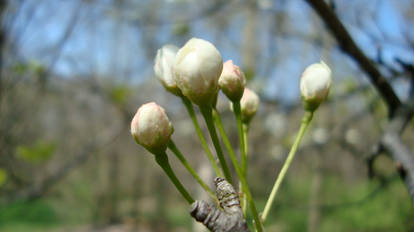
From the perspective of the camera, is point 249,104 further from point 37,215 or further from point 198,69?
point 37,215

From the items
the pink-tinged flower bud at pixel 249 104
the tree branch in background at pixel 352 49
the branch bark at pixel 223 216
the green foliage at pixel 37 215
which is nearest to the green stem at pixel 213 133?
the branch bark at pixel 223 216

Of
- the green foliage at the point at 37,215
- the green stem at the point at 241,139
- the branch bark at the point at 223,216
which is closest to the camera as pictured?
the branch bark at the point at 223,216

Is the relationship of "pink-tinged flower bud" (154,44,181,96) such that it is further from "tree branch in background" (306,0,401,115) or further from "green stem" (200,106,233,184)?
"tree branch in background" (306,0,401,115)

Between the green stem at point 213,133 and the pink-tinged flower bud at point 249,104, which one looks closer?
the green stem at point 213,133

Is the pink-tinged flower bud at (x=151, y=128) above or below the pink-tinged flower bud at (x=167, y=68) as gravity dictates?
below

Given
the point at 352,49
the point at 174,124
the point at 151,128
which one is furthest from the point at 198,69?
the point at 174,124

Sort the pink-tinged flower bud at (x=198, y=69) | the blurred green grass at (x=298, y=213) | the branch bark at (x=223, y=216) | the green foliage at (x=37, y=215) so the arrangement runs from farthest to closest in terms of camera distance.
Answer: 1. the green foliage at (x=37, y=215)
2. the blurred green grass at (x=298, y=213)
3. the pink-tinged flower bud at (x=198, y=69)
4. the branch bark at (x=223, y=216)

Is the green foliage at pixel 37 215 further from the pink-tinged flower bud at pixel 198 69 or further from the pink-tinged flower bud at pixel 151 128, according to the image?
the pink-tinged flower bud at pixel 198 69
